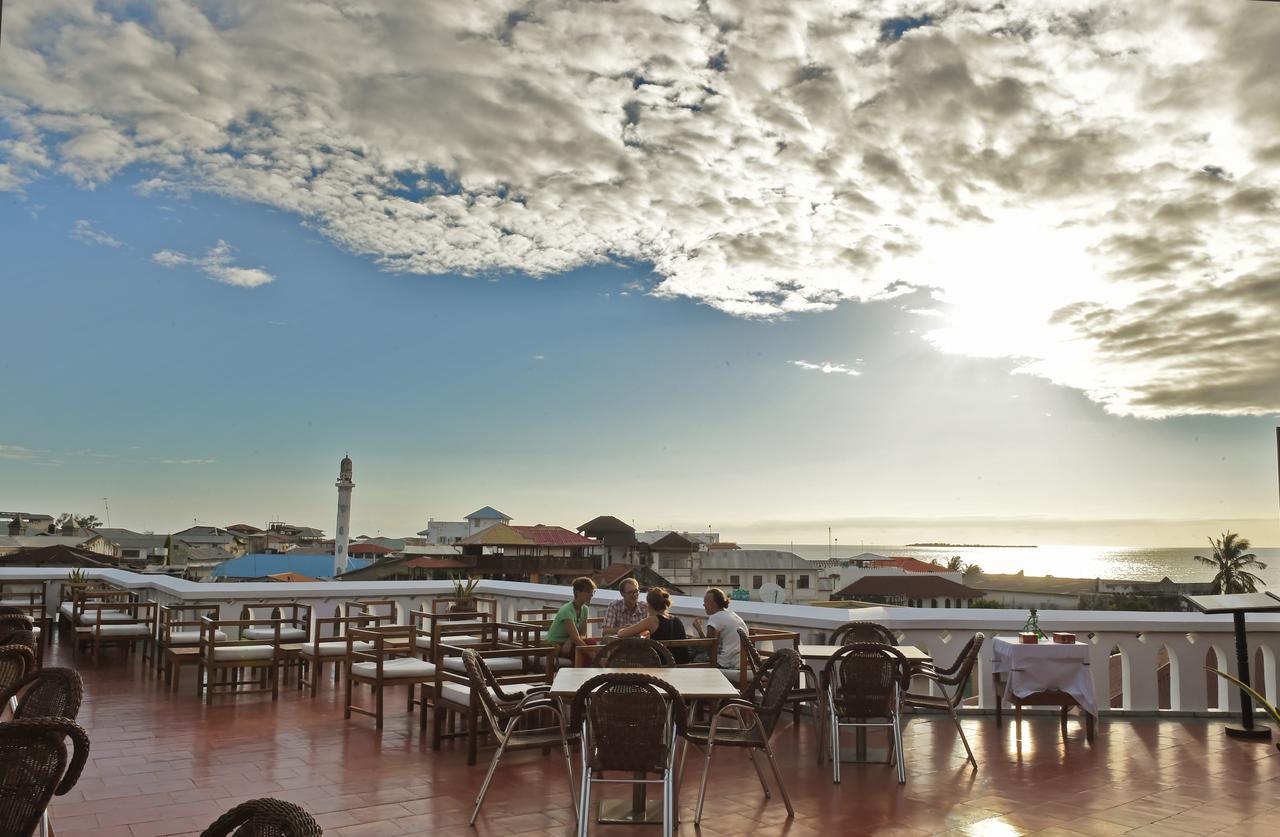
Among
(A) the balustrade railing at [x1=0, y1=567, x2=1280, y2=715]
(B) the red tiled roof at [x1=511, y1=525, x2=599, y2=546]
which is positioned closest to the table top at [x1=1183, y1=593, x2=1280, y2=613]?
(A) the balustrade railing at [x1=0, y1=567, x2=1280, y2=715]

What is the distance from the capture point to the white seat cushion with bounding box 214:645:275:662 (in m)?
7.59

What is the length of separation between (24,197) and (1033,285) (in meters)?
14.7

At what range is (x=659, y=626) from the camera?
628 cm

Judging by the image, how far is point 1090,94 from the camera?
26.7 ft

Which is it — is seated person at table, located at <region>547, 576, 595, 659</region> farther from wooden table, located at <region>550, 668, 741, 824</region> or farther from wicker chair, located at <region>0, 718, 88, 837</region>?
wicker chair, located at <region>0, 718, 88, 837</region>

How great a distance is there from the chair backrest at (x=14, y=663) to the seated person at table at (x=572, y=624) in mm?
3005

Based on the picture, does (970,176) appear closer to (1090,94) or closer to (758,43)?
(1090,94)

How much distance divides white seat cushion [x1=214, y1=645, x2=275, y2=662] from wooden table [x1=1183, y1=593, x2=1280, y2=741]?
7.23 meters

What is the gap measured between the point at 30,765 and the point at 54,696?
839mm

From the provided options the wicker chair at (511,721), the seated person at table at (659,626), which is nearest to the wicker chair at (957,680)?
the seated person at table at (659,626)

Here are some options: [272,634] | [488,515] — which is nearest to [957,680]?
[272,634]

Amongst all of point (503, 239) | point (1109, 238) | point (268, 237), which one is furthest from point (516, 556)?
point (1109, 238)

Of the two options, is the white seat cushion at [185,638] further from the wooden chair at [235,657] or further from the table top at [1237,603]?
the table top at [1237,603]

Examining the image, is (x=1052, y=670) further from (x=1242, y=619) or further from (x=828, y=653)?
(x=828, y=653)
